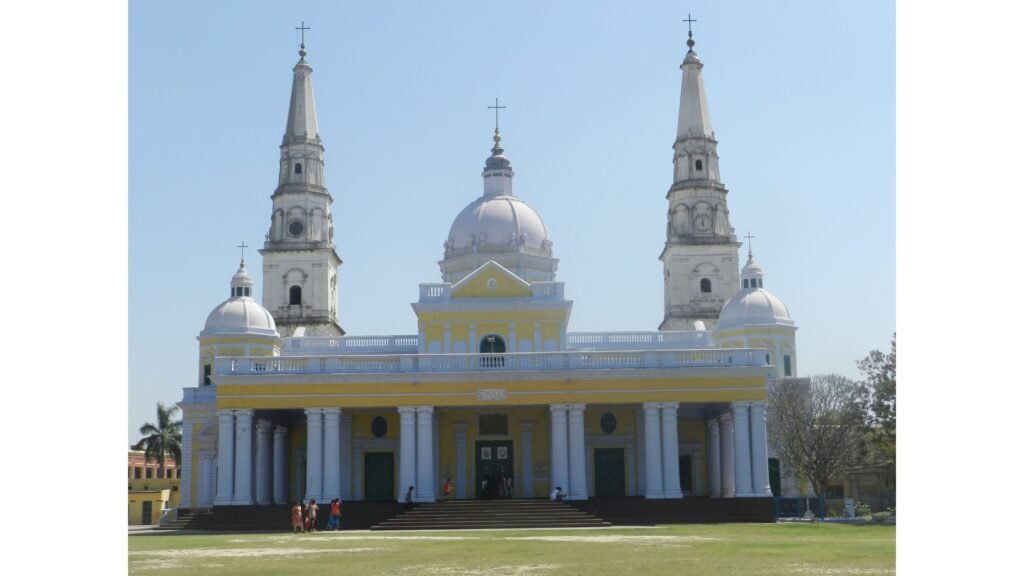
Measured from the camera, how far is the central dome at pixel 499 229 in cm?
5312

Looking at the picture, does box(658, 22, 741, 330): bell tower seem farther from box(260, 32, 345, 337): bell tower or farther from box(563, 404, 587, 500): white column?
box(563, 404, 587, 500): white column

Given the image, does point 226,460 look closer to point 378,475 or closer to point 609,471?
point 378,475

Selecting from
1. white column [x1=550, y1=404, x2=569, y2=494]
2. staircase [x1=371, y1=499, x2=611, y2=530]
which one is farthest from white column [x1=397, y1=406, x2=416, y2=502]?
white column [x1=550, y1=404, x2=569, y2=494]

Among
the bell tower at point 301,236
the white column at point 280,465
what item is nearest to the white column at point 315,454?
the white column at point 280,465

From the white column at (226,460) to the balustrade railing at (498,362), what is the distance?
1668 mm

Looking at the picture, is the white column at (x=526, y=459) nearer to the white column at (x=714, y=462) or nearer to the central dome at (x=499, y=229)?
the white column at (x=714, y=462)

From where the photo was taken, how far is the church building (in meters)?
43.2

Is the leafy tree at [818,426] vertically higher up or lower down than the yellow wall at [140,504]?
higher up

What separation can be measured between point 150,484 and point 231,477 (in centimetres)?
4420
